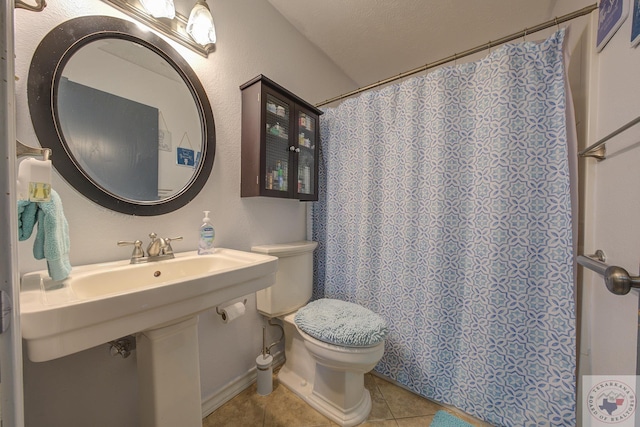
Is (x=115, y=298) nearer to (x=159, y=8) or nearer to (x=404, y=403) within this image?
(x=159, y=8)

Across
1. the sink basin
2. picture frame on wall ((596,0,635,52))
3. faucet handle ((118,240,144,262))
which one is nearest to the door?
the sink basin

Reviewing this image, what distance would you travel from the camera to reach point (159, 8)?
2.84 ft

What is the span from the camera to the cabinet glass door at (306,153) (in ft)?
4.65

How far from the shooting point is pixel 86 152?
2.51 ft

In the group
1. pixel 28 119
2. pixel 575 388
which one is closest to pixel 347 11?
pixel 28 119

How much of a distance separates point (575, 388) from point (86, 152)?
82.4 inches

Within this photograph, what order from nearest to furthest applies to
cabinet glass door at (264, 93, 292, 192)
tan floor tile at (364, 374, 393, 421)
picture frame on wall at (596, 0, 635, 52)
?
1. picture frame on wall at (596, 0, 635, 52)
2. tan floor tile at (364, 374, 393, 421)
3. cabinet glass door at (264, 93, 292, 192)

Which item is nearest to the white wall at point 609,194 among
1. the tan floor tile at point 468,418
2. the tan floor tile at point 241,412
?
the tan floor tile at point 468,418

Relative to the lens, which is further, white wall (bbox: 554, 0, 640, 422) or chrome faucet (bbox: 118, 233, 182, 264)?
chrome faucet (bbox: 118, 233, 182, 264)

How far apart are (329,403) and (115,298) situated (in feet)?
3.58

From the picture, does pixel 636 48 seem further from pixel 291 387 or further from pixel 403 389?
pixel 291 387

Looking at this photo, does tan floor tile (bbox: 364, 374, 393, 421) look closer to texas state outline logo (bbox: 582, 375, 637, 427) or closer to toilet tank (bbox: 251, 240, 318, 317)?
toilet tank (bbox: 251, 240, 318, 317)

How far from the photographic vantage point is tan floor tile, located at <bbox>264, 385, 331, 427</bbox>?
1.03 metres

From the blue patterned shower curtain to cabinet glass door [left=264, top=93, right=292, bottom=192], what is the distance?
0.41 meters
